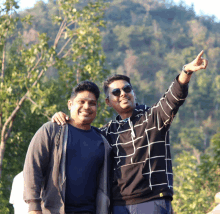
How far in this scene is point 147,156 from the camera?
2500 millimetres

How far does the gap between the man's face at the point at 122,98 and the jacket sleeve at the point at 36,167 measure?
0.62 metres

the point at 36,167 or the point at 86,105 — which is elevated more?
the point at 86,105

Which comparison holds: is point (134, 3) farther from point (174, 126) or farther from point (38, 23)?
point (174, 126)

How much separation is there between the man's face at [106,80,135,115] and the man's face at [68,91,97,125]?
0.81 ft

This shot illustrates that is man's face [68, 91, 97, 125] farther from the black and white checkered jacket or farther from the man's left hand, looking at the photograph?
the man's left hand

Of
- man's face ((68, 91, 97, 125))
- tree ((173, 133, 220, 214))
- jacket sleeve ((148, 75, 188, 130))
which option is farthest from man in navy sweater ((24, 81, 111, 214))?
tree ((173, 133, 220, 214))

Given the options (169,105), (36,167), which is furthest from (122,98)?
(36,167)

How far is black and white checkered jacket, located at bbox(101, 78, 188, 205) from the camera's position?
95.7 inches

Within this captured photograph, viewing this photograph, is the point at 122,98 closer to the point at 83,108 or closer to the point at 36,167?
the point at 83,108

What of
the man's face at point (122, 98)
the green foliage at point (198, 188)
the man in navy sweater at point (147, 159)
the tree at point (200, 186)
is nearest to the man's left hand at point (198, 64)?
the man in navy sweater at point (147, 159)

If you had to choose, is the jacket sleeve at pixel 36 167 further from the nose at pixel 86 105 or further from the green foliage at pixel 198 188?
the green foliage at pixel 198 188

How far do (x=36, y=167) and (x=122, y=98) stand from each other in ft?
2.75

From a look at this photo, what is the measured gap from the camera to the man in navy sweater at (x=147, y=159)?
2424 mm

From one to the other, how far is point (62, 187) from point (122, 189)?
42 cm
